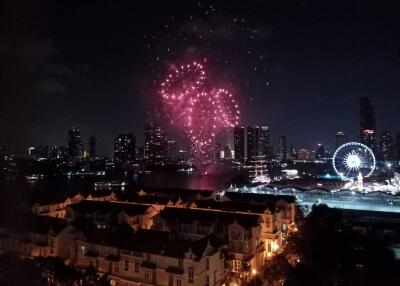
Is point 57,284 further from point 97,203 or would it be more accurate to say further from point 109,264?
point 97,203

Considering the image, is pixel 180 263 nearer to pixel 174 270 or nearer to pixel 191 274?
pixel 174 270

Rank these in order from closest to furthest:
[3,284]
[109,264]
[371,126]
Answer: [3,284], [109,264], [371,126]

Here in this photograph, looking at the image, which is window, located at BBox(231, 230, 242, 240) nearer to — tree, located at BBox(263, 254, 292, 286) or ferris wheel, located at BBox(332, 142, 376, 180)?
tree, located at BBox(263, 254, 292, 286)

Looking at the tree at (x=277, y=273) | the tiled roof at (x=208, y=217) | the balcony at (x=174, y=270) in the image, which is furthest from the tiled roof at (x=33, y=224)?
the tree at (x=277, y=273)

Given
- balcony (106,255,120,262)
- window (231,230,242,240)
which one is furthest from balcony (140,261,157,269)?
window (231,230,242,240)

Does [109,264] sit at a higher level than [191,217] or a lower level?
lower

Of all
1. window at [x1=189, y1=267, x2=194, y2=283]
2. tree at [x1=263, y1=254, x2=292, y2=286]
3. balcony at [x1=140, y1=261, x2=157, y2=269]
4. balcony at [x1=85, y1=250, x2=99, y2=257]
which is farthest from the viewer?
balcony at [x1=85, y1=250, x2=99, y2=257]

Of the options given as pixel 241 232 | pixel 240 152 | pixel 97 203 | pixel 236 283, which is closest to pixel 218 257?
pixel 236 283

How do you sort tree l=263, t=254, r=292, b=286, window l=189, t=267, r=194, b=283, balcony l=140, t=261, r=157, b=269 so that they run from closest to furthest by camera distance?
1. window l=189, t=267, r=194, b=283
2. balcony l=140, t=261, r=157, b=269
3. tree l=263, t=254, r=292, b=286

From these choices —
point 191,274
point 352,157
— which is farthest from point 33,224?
point 352,157

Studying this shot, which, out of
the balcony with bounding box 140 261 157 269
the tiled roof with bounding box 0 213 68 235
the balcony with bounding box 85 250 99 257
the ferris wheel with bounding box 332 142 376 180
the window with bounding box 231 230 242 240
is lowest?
the balcony with bounding box 140 261 157 269
